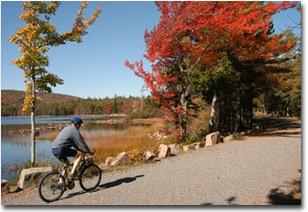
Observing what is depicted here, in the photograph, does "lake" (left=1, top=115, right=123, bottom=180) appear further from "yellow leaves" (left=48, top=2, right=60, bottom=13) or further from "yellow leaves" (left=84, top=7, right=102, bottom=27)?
"yellow leaves" (left=84, top=7, right=102, bottom=27)

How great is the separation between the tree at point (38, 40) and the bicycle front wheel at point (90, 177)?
3087 millimetres

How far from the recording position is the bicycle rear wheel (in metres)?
8.56

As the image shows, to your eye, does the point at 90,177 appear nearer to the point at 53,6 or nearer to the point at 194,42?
the point at 53,6

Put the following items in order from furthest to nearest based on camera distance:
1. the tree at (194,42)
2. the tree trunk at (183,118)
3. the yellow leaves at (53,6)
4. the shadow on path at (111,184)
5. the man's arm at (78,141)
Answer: the tree trunk at (183,118) → the tree at (194,42) → the yellow leaves at (53,6) → the shadow on path at (111,184) → the man's arm at (78,141)

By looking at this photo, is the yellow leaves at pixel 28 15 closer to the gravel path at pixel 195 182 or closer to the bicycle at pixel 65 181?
the bicycle at pixel 65 181

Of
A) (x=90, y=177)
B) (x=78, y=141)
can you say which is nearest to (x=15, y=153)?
(x=90, y=177)

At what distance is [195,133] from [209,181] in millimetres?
10129

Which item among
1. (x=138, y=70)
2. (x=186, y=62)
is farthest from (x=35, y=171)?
(x=186, y=62)

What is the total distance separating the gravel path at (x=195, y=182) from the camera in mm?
8602

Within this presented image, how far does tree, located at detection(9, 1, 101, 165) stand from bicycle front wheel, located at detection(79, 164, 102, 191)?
10.1 feet

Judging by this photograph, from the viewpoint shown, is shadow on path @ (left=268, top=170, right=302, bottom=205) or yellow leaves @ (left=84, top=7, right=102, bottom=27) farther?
Answer: yellow leaves @ (left=84, top=7, right=102, bottom=27)

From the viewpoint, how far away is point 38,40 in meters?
11.6

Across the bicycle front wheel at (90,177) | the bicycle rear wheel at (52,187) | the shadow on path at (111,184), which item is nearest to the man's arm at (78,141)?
the bicycle front wheel at (90,177)

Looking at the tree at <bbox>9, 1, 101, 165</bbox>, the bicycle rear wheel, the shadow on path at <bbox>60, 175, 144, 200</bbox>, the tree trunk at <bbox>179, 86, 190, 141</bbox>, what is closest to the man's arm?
the bicycle rear wheel
